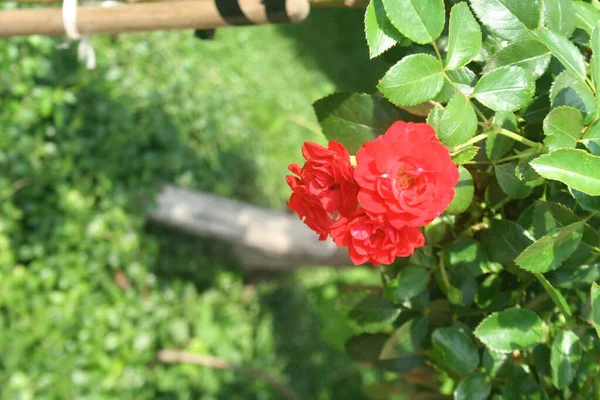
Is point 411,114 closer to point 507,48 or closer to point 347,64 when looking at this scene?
point 507,48

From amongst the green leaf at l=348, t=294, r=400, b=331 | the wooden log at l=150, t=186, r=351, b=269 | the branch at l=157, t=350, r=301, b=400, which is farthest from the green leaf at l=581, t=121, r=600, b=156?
the branch at l=157, t=350, r=301, b=400

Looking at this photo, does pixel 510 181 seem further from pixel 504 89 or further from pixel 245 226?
pixel 245 226

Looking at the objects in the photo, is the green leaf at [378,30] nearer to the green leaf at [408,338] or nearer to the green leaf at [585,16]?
the green leaf at [585,16]

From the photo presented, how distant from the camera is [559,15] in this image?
0.80 metres

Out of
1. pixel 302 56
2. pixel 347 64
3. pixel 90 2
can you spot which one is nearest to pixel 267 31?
pixel 302 56

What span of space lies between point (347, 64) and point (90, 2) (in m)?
2.70

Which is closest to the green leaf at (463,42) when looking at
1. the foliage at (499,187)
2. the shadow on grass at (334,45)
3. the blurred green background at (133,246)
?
the foliage at (499,187)

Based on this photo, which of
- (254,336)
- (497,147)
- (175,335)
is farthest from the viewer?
(254,336)

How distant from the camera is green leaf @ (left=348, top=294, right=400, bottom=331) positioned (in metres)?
1.06

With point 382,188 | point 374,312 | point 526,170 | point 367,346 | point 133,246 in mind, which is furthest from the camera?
point 133,246

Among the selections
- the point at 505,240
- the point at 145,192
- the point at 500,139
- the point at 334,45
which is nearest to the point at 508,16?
the point at 500,139

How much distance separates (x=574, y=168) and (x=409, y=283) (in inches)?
14.6

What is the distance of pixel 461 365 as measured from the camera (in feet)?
3.05

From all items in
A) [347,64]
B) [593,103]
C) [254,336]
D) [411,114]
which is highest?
[593,103]
